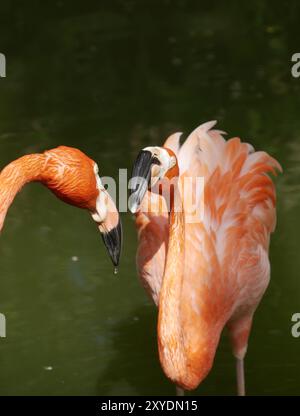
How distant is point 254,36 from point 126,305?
4136mm

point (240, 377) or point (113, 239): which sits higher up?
point (113, 239)

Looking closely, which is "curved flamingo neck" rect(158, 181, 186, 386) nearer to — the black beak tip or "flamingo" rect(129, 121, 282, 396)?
"flamingo" rect(129, 121, 282, 396)

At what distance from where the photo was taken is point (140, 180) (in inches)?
137

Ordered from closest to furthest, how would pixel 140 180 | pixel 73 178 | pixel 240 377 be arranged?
pixel 140 180, pixel 73 178, pixel 240 377

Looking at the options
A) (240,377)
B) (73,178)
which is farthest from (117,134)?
A: (73,178)

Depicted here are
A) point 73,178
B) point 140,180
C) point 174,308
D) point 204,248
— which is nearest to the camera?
point 140,180

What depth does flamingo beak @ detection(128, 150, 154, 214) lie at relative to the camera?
3.44 meters

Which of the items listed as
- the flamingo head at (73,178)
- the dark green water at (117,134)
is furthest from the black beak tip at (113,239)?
the dark green water at (117,134)

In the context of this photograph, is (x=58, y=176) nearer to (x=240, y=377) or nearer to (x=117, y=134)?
(x=240, y=377)

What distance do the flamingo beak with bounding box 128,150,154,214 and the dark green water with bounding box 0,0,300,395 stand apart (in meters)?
1.60

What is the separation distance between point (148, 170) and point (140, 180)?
9cm

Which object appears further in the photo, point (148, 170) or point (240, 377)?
point (240, 377)

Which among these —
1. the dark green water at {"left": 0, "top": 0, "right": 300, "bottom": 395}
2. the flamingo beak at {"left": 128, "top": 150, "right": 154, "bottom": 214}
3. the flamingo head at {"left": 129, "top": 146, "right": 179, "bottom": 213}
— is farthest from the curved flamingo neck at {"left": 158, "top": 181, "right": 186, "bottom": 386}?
the dark green water at {"left": 0, "top": 0, "right": 300, "bottom": 395}

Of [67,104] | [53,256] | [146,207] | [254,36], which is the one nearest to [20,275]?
[53,256]
